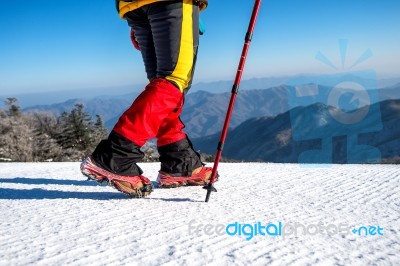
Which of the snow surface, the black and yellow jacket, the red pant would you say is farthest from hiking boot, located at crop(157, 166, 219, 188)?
the black and yellow jacket

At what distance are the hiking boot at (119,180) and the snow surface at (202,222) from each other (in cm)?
8

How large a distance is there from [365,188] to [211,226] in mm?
1502

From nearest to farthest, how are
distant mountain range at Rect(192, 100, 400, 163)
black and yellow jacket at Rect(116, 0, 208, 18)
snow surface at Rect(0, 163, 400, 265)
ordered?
snow surface at Rect(0, 163, 400, 265), black and yellow jacket at Rect(116, 0, 208, 18), distant mountain range at Rect(192, 100, 400, 163)

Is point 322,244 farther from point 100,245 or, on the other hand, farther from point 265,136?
point 265,136

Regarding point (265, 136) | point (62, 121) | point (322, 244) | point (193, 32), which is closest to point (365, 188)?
point (322, 244)

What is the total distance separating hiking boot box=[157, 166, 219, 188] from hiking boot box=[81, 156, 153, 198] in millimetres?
351

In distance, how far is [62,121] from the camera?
123 ft

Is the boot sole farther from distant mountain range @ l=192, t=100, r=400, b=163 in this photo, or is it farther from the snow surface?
distant mountain range @ l=192, t=100, r=400, b=163

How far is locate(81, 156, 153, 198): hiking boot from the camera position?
238 cm

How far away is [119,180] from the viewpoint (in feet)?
7.96

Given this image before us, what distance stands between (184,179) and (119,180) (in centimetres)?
65

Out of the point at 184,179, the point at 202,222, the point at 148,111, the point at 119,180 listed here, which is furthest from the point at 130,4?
the point at 202,222

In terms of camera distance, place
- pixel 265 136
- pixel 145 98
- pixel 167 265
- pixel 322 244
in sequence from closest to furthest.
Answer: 1. pixel 167 265
2. pixel 322 244
3. pixel 145 98
4. pixel 265 136

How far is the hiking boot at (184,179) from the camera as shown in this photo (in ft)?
9.51
